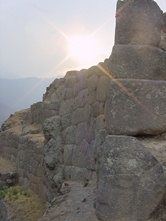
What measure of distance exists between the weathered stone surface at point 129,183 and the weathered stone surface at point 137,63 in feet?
3.13

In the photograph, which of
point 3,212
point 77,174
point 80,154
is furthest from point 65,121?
point 3,212

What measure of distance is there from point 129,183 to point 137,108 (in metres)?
0.85

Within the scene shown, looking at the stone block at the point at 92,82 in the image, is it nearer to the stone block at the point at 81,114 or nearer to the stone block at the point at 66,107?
the stone block at the point at 81,114

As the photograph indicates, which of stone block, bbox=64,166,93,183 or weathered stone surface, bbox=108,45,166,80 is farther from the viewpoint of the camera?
stone block, bbox=64,166,93,183

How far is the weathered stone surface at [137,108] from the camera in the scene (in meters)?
3.09

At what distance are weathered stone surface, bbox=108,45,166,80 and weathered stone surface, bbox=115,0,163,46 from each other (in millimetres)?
139

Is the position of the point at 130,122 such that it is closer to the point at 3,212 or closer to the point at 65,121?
the point at 65,121

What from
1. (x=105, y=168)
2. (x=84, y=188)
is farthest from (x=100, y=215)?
(x=84, y=188)

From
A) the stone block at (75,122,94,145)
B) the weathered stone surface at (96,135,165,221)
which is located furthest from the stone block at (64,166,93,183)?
the weathered stone surface at (96,135,165,221)

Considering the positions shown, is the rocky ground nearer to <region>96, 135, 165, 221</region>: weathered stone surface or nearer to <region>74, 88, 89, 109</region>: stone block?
<region>96, 135, 165, 221</region>: weathered stone surface

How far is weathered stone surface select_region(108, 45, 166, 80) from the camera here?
11.0ft

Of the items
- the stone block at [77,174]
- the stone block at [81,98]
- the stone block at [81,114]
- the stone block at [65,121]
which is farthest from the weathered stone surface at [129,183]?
the stone block at [65,121]

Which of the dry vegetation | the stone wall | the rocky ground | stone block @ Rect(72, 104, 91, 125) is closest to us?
the rocky ground

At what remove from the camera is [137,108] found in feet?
10.2
